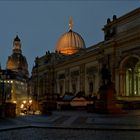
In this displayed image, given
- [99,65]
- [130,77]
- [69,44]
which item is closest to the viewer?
[130,77]

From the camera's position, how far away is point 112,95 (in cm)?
2623

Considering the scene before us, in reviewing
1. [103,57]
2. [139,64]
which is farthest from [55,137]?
[103,57]

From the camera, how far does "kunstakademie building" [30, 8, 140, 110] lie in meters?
42.6

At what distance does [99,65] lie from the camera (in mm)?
51156

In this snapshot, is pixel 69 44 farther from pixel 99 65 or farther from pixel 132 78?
pixel 132 78

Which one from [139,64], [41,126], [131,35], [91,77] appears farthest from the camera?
[91,77]

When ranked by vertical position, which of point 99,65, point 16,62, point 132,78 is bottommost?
point 132,78

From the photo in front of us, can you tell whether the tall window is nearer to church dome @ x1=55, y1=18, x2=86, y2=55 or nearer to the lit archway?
the lit archway

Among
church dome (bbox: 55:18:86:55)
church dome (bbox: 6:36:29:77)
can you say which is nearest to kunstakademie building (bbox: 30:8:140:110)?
church dome (bbox: 55:18:86:55)

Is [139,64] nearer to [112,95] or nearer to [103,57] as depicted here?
[103,57]

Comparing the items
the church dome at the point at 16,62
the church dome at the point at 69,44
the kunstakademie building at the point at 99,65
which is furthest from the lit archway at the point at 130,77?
the church dome at the point at 16,62

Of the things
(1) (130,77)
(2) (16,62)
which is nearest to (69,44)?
(1) (130,77)

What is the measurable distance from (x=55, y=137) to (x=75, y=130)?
2.24 metres

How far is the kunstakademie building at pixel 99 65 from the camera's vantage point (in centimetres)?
4259
